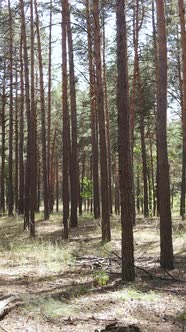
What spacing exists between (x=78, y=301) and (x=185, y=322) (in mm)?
1632

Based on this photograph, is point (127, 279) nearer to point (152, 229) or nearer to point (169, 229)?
point (169, 229)

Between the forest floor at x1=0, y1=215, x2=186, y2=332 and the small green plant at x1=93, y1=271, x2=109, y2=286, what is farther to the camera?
the small green plant at x1=93, y1=271, x2=109, y2=286

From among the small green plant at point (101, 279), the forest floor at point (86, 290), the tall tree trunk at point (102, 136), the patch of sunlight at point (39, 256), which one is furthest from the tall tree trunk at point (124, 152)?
the tall tree trunk at point (102, 136)

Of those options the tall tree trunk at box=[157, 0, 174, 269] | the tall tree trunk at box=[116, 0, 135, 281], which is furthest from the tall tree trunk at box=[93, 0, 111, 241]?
the tall tree trunk at box=[116, 0, 135, 281]

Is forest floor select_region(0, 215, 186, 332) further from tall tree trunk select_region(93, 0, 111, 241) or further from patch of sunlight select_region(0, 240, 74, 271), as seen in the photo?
tall tree trunk select_region(93, 0, 111, 241)

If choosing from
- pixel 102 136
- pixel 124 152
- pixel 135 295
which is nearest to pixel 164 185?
pixel 124 152

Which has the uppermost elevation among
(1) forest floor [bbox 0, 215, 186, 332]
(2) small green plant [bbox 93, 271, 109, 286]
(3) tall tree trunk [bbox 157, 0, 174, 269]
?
(3) tall tree trunk [bbox 157, 0, 174, 269]

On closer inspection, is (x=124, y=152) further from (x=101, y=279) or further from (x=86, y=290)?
(x=86, y=290)

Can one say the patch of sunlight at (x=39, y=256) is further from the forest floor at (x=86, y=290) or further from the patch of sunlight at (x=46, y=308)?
the patch of sunlight at (x=46, y=308)

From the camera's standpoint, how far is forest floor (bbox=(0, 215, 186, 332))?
5637 millimetres

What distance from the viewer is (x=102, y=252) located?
37.4 ft

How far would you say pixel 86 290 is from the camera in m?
7.21

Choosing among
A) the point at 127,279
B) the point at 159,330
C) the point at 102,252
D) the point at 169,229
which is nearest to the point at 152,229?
the point at 102,252

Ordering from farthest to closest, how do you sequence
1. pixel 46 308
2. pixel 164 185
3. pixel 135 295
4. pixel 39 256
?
pixel 39 256 → pixel 164 185 → pixel 135 295 → pixel 46 308
